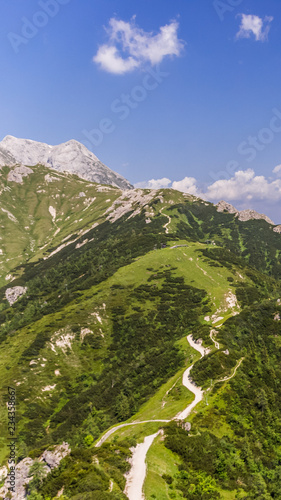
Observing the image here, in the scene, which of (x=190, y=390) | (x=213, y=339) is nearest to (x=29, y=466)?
(x=190, y=390)

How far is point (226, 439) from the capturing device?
187ft

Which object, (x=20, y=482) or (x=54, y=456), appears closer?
(x=20, y=482)

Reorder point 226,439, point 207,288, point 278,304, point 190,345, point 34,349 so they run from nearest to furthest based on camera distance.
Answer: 1. point 226,439
2. point 190,345
3. point 278,304
4. point 34,349
5. point 207,288

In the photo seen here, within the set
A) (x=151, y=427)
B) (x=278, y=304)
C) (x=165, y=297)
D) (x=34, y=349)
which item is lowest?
(x=278, y=304)

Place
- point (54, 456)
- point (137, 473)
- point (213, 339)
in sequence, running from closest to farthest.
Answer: point (137, 473) < point (54, 456) < point (213, 339)

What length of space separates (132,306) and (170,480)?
142615 millimetres

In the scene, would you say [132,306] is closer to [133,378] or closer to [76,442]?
[133,378]

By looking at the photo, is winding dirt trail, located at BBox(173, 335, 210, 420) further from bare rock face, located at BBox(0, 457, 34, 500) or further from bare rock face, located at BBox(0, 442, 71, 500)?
bare rock face, located at BBox(0, 457, 34, 500)

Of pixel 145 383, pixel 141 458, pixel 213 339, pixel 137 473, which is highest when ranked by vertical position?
pixel 137 473

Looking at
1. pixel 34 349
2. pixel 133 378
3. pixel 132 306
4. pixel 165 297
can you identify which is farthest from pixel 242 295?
pixel 34 349

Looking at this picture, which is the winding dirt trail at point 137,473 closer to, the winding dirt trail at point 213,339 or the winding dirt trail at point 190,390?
the winding dirt trail at point 190,390

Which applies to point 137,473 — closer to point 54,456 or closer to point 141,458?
point 141,458

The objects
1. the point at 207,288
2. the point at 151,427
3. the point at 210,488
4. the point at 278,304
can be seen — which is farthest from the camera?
the point at 207,288

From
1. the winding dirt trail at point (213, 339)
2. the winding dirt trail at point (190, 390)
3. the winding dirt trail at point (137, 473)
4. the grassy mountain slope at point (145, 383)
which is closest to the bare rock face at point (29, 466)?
the grassy mountain slope at point (145, 383)
